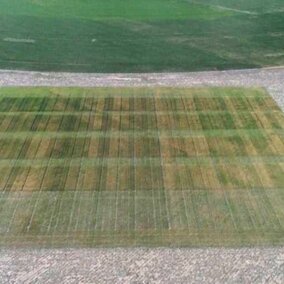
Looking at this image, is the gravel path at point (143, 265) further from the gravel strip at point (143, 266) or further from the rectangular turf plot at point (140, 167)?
the rectangular turf plot at point (140, 167)

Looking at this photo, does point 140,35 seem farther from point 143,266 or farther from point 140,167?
point 143,266

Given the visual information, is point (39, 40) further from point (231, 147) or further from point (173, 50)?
point (231, 147)

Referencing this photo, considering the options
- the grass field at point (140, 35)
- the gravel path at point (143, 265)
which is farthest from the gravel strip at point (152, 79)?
the gravel path at point (143, 265)

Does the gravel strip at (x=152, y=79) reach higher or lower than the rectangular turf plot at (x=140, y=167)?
lower

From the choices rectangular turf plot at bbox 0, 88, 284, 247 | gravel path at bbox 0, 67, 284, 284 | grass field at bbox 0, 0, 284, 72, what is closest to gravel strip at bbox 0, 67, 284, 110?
rectangular turf plot at bbox 0, 88, 284, 247

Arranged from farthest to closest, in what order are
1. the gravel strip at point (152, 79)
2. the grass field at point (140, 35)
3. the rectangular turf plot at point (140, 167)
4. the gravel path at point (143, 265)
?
1. the grass field at point (140, 35)
2. the gravel strip at point (152, 79)
3. the rectangular turf plot at point (140, 167)
4. the gravel path at point (143, 265)

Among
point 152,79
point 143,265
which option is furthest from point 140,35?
point 143,265

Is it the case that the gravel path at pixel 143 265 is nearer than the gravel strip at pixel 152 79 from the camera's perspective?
Yes

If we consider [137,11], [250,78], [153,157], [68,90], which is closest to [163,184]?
[153,157]
